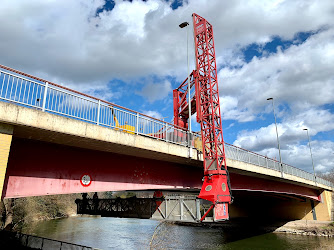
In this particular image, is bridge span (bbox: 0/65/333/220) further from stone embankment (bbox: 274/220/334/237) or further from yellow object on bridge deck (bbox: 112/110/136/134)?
stone embankment (bbox: 274/220/334/237)

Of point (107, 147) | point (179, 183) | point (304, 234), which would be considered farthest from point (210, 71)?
point (304, 234)

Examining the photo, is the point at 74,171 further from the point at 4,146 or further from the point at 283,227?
the point at 283,227

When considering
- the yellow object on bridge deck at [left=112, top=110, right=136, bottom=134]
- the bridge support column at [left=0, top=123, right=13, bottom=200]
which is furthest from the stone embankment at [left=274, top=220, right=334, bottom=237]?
A: the bridge support column at [left=0, top=123, right=13, bottom=200]

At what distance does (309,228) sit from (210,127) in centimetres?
2768

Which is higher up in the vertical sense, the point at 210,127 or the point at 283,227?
the point at 210,127

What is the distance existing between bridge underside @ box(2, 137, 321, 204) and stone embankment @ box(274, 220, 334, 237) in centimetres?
2770

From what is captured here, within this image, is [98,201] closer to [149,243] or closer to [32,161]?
[149,243]

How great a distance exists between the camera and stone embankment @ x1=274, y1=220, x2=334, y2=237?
32.9 meters

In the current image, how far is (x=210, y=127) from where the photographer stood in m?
18.7

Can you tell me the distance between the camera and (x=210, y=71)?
21406 millimetres

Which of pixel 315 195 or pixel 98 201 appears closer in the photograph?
pixel 98 201

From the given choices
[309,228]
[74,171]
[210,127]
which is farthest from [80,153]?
[309,228]

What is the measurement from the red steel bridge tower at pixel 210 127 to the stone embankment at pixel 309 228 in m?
24.7

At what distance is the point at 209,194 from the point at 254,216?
3467 centimetres
